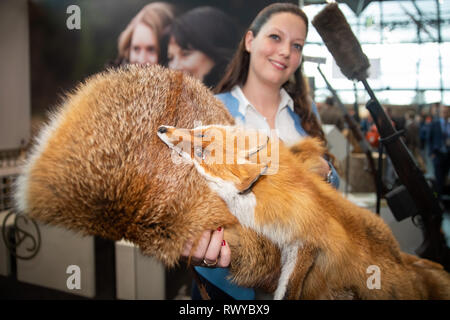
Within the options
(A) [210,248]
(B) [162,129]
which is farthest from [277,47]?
(A) [210,248]

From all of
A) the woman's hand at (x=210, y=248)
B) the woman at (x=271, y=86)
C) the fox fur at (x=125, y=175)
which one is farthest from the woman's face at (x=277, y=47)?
the woman's hand at (x=210, y=248)

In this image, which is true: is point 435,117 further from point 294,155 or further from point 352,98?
point 294,155

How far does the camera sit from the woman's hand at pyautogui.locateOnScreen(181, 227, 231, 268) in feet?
1.69

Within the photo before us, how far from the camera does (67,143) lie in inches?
18.8

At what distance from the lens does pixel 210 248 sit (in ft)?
1.71

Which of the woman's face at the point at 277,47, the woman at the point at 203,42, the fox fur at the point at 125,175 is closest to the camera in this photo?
the fox fur at the point at 125,175

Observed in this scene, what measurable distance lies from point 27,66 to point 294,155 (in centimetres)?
76

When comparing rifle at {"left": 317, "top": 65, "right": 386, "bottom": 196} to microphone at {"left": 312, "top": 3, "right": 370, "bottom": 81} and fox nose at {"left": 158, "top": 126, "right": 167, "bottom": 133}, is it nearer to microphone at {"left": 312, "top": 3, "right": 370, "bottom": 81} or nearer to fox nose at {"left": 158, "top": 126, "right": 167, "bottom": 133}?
microphone at {"left": 312, "top": 3, "right": 370, "bottom": 81}

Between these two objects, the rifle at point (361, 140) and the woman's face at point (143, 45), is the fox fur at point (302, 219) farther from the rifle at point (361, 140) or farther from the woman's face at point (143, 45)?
the woman's face at point (143, 45)

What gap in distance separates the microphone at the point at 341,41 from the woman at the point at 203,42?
8.7 inches

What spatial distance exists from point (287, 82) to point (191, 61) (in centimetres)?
Answer: 28

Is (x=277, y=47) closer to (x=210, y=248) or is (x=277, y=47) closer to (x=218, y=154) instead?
(x=218, y=154)

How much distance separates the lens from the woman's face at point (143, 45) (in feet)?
2.33
